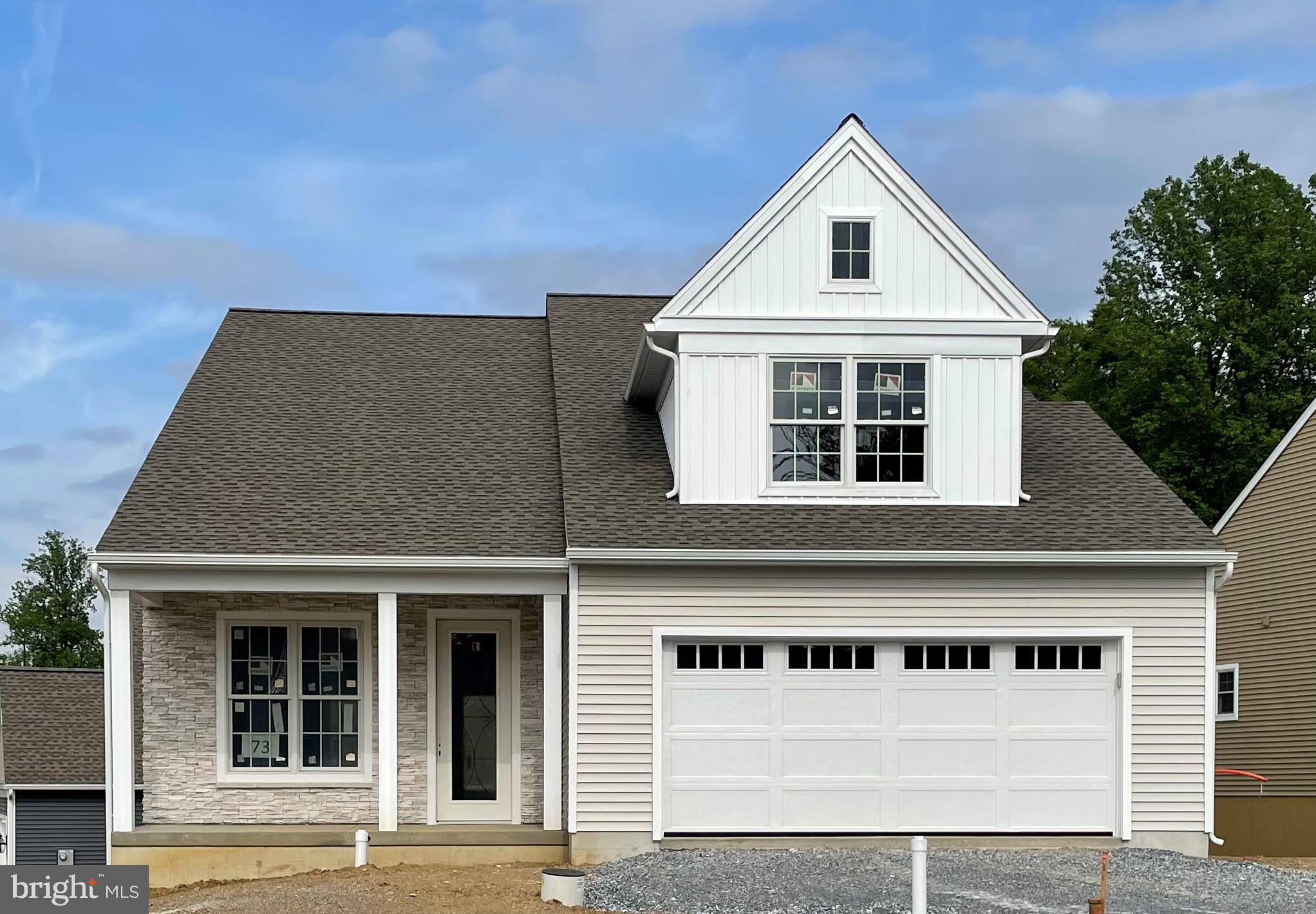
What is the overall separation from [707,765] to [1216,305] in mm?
24324

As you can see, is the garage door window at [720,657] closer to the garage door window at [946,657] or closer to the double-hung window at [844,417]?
the garage door window at [946,657]

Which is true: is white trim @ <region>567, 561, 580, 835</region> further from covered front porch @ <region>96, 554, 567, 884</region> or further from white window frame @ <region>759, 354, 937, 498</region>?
white window frame @ <region>759, 354, 937, 498</region>

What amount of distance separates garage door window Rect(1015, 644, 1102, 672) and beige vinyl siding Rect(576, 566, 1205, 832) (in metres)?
0.31

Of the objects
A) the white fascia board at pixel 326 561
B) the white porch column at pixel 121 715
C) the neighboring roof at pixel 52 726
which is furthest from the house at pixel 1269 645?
the neighboring roof at pixel 52 726

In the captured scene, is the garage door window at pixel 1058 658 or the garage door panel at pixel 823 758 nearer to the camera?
the garage door panel at pixel 823 758

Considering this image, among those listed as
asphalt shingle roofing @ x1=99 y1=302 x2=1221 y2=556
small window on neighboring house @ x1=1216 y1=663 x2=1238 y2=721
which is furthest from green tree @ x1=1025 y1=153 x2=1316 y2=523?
asphalt shingle roofing @ x1=99 y1=302 x2=1221 y2=556

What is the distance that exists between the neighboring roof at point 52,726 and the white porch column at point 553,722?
1795 centimetres

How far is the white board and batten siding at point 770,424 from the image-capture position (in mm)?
16922

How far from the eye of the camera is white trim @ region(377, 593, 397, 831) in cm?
1602

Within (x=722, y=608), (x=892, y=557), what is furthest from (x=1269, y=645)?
(x=722, y=608)

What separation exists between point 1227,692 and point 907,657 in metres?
11.2

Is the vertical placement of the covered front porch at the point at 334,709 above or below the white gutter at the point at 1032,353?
below

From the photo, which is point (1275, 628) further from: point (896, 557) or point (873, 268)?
point (873, 268)

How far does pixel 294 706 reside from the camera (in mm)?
17531
